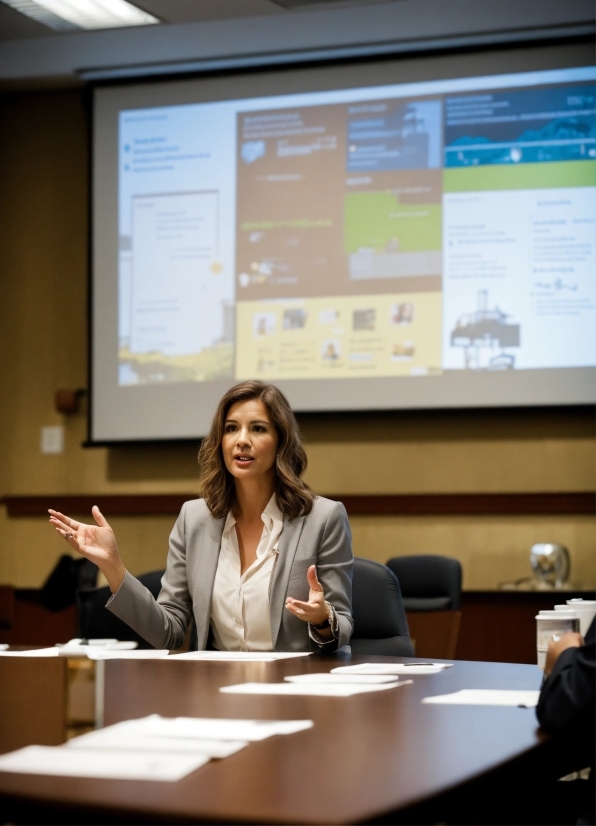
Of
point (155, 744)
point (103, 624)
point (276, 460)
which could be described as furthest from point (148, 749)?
point (103, 624)

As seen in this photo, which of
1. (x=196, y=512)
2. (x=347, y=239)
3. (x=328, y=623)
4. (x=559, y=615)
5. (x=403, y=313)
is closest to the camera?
(x=559, y=615)

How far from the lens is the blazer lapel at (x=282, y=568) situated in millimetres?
2691

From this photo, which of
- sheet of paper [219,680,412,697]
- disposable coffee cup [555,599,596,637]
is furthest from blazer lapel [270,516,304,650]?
disposable coffee cup [555,599,596,637]

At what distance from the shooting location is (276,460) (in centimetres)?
296

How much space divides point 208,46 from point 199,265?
1135 mm

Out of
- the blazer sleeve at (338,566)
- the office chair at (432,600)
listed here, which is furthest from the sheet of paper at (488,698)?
the office chair at (432,600)

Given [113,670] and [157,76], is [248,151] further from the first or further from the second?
[113,670]

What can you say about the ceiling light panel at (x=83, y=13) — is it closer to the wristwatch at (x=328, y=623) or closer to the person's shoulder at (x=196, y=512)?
the person's shoulder at (x=196, y=512)

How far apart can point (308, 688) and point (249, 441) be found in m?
1.19

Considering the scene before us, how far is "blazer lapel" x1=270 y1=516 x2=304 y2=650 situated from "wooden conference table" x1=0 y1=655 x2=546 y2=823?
758 mm

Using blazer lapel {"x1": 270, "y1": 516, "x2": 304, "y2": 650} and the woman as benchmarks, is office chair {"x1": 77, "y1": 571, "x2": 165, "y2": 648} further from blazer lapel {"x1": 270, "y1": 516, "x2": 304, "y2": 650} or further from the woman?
blazer lapel {"x1": 270, "y1": 516, "x2": 304, "y2": 650}

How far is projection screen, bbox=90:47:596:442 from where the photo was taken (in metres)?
4.96

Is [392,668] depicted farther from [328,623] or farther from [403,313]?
[403,313]

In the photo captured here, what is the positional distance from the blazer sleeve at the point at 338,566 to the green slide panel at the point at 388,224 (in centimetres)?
259
